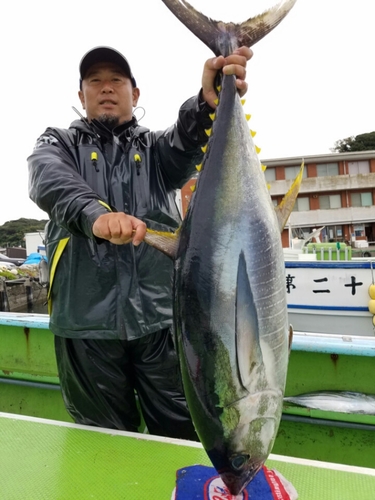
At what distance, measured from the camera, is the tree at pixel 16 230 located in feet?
184

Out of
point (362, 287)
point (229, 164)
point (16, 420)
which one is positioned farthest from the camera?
point (362, 287)

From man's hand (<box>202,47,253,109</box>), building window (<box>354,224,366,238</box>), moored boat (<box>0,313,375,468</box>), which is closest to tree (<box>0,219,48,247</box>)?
building window (<box>354,224,366,238</box>)

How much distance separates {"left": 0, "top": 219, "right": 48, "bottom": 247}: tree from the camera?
56.1m

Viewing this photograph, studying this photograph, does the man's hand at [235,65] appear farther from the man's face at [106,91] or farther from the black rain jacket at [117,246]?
the man's face at [106,91]

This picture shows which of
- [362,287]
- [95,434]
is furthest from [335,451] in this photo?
[362,287]

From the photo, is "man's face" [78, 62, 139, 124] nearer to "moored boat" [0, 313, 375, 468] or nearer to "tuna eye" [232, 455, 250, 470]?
"tuna eye" [232, 455, 250, 470]

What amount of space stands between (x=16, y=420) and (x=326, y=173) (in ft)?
98.3

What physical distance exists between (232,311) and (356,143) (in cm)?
5055

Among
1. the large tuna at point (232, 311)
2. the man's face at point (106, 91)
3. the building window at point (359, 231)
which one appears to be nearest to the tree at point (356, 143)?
the building window at point (359, 231)

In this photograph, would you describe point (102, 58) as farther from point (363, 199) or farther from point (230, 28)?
point (363, 199)

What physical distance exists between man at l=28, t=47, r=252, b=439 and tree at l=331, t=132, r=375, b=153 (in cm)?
4806

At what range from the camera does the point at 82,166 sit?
2.12m

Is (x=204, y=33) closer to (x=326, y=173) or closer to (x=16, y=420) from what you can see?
(x=16, y=420)

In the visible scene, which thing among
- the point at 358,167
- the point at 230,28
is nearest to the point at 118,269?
the point at 230,28
